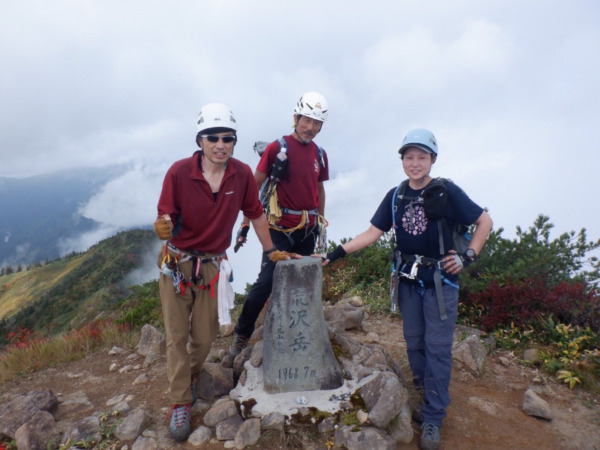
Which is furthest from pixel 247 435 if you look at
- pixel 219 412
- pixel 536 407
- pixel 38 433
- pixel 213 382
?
pixel 536 407

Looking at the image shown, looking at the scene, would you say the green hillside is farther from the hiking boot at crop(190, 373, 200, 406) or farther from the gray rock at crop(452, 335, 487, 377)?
the gray rock at crop(452, 335, 487, 377)

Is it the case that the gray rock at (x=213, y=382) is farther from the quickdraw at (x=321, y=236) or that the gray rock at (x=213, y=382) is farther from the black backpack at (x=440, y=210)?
the black backpack at (x=440, y=210)

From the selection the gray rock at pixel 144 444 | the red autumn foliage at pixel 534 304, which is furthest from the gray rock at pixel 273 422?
the red autumn foliage at pixel 534 304

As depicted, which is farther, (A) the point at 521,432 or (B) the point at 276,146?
(B) the point at 276,146

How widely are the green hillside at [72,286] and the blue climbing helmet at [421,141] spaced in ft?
111

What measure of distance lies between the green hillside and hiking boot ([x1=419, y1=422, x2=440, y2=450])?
3341 cm

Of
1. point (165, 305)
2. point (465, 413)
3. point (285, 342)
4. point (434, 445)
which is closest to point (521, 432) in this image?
point (465, 413)

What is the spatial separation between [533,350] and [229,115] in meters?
6.08

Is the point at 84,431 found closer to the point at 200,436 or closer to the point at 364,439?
the point at 200,436

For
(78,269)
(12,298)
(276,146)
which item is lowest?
(12,298)

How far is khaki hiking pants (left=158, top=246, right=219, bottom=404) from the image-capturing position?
445 cm

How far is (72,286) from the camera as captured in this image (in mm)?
53531

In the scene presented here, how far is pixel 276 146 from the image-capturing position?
5406mm

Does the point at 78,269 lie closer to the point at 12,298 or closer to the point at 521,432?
the point at 12,298
